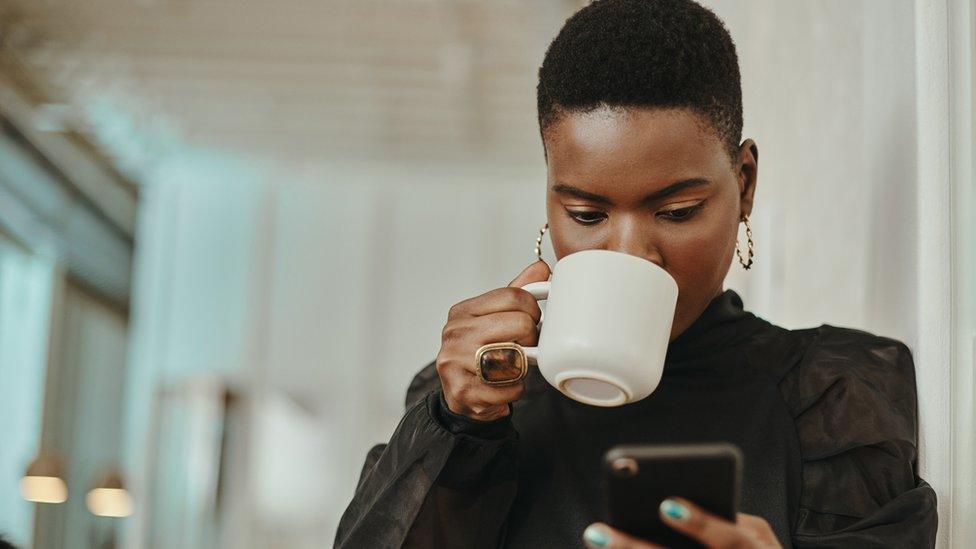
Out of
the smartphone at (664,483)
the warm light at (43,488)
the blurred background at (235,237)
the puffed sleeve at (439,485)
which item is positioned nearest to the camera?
the smartphone at (664,483)

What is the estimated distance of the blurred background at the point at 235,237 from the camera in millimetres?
5562

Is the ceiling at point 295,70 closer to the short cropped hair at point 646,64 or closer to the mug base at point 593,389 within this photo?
the short cropped hair at point 646,64

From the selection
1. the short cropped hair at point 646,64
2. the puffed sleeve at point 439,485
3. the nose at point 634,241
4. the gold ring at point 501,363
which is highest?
the short cropped hair at point 646,64

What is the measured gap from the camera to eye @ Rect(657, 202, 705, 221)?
2.86 feet

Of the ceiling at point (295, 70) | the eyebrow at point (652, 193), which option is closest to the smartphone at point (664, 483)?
the eyebrow at point (652, 193)

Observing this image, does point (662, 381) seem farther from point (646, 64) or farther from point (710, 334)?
point (646, 64)

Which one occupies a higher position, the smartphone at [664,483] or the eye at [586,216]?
the eye at [586,216]

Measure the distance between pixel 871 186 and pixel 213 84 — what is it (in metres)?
5.23

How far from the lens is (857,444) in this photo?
0.88 metres

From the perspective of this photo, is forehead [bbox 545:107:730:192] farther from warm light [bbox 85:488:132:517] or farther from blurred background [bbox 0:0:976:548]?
warm light [bbox 85:488:132:517]

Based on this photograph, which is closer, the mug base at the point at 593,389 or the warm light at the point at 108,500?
the mug base at the point at 593,389

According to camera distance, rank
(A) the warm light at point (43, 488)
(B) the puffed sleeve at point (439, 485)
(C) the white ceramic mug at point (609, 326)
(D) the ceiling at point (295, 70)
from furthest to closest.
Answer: (A) the warm light at point (43, 488)
(D) the ceiling at point (295, 70)
(B) the puffed sleeve at point (439, 485)
(C) the white ceramic mug at point (609, 326)

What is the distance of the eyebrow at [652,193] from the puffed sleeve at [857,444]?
19 cm

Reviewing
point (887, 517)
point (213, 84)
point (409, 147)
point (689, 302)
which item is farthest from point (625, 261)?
point (409, 147)
